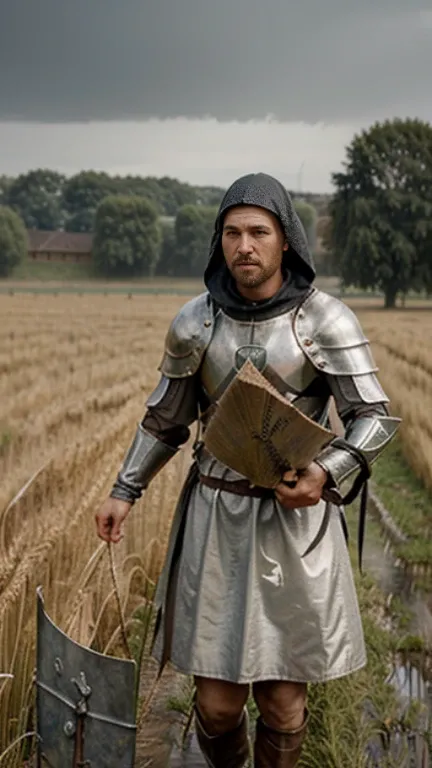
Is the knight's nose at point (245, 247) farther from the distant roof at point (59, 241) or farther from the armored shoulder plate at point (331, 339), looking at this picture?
the distant roof at point (59, 241)

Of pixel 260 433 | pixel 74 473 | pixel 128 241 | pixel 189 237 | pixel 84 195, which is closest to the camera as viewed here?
pixel 260 433

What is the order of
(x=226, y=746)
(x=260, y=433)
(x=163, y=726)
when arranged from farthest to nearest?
(x=163, y=726)
(x=226, y=746)
(x=260, y=433)

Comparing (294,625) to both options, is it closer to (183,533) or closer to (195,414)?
(183,533)

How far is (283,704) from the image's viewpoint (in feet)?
7.84

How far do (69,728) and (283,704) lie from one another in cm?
46

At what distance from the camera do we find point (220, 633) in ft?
7.80

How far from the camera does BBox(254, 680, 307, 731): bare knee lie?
2.39 meters

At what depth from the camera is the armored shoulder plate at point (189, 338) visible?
243 cm

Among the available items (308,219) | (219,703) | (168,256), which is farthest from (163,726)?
(168,256)

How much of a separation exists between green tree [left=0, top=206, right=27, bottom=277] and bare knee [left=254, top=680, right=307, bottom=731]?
2264 cm

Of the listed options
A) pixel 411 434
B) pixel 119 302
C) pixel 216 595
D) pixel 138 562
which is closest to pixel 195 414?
pixel 216 595

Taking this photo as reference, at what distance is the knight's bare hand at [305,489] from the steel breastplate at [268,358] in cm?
20

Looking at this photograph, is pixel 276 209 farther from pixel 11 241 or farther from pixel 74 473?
pixel 11 241

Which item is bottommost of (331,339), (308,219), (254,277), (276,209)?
(308,219)
